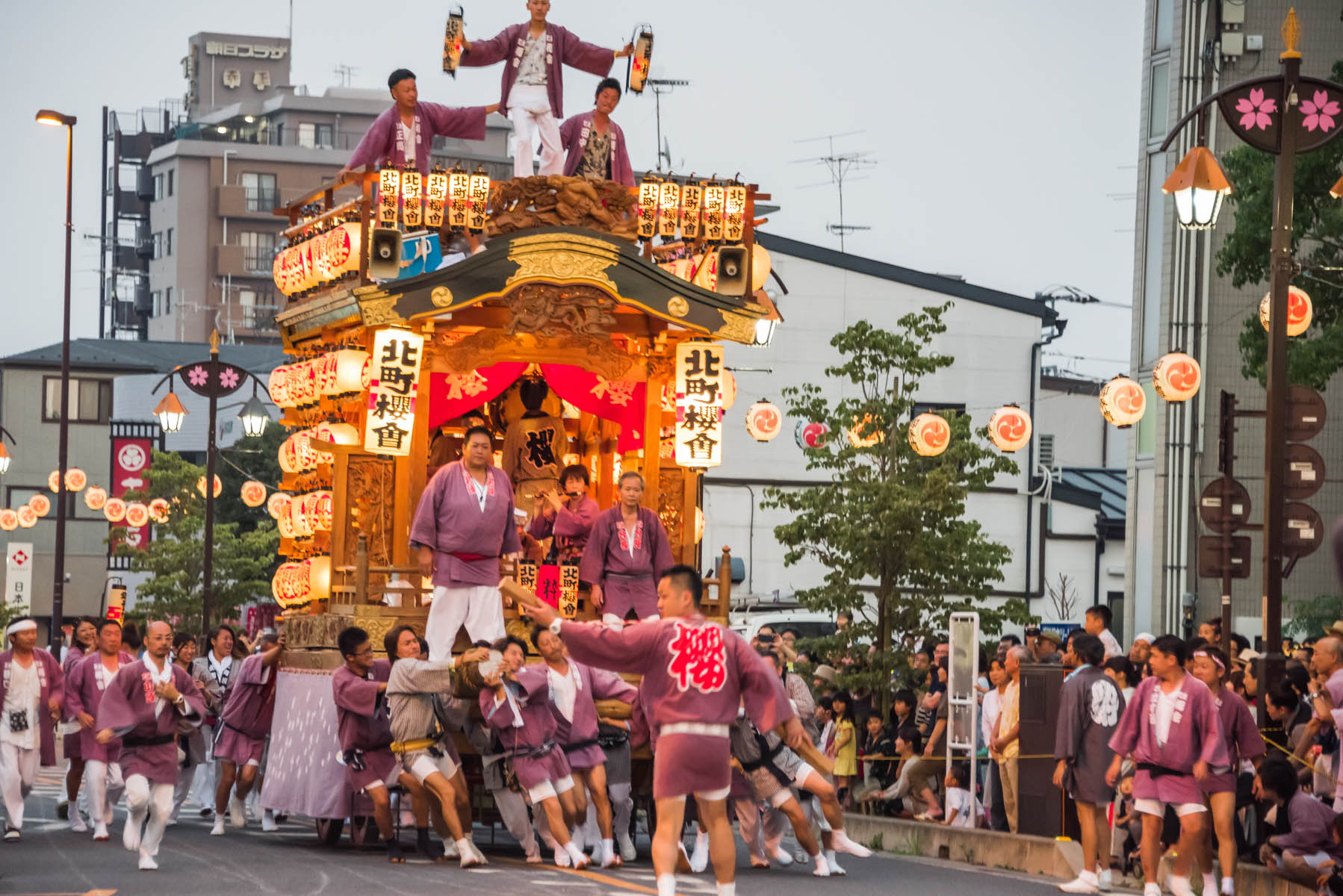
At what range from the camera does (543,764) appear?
44.8 ft

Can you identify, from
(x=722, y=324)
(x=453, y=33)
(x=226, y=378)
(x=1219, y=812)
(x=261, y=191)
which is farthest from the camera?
(x=261, y=191)

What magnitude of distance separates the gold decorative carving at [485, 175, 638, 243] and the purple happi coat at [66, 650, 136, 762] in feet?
17.4

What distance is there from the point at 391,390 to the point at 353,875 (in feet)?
17.2

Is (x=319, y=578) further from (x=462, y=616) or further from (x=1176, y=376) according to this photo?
(x=1176, y=376)

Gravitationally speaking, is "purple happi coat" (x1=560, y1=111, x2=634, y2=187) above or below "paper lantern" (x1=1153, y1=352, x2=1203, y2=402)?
above

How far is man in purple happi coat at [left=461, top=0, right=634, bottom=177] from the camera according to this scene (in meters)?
19.2

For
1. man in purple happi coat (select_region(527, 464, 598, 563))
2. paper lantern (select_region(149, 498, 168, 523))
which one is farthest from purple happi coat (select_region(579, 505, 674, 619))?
paper lantern (select_region(149, 498, 168, 523))

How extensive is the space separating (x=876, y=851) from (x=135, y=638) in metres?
8.32

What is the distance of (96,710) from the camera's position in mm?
15344

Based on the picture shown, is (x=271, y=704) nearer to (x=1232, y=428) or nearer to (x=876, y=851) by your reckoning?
(x=876, y=851)

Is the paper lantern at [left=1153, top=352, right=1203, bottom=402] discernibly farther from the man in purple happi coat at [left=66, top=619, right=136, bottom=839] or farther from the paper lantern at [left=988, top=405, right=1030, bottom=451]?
the man in purple happi coat at [left=66, top=619, right=136, bottom=839]

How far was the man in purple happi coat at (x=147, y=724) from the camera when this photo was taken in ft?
46.1

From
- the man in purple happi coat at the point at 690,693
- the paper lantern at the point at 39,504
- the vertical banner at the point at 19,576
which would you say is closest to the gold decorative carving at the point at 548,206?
the man in purple happi coat at the point at 690,693

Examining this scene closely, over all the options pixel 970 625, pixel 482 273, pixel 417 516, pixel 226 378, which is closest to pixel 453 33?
pixel 482 273
